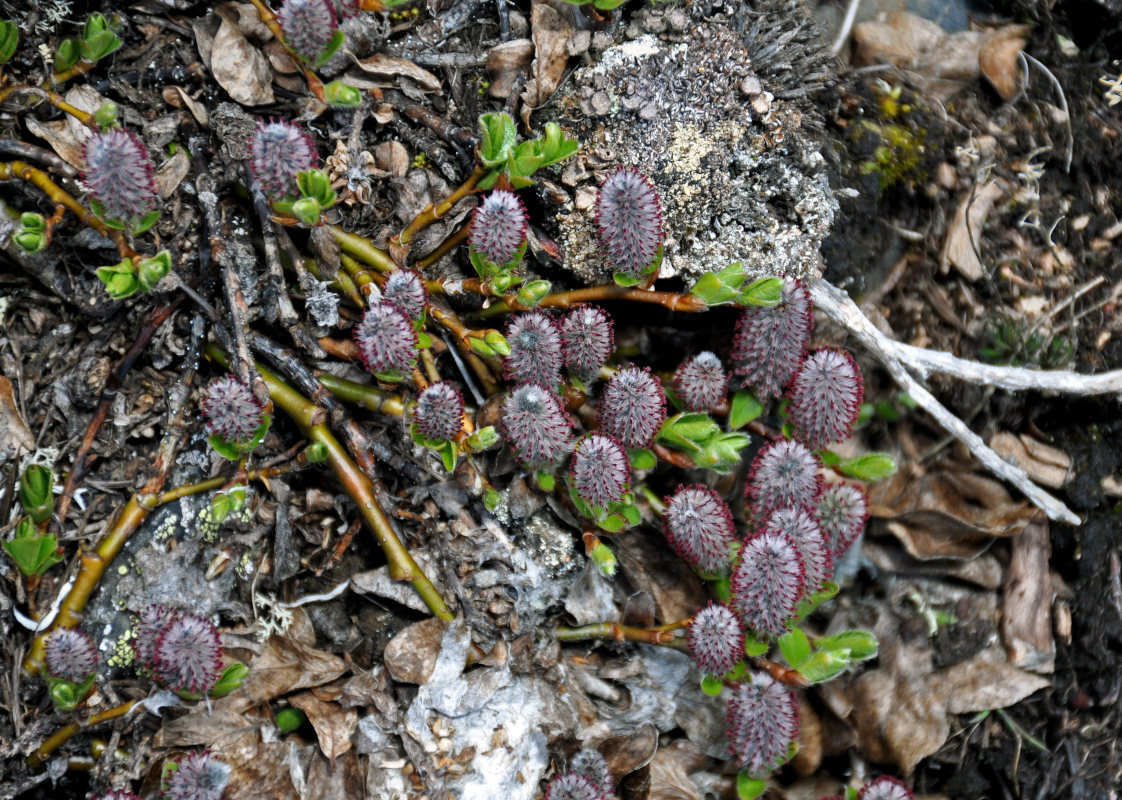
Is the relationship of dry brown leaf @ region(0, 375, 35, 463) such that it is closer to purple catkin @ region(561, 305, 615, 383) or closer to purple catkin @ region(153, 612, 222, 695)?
purple catkin @ region(153, 612, 222, 695)

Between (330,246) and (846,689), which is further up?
(330,246)

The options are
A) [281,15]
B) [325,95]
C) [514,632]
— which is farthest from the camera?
[514,632]

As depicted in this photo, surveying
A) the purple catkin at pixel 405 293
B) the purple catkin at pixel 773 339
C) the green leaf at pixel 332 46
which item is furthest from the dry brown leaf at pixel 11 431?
the purple catkin at pixel 773 339

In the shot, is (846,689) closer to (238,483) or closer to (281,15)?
(238,483)

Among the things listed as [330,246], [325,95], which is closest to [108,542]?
[330,246]

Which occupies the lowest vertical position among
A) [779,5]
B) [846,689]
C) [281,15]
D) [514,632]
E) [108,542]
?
[846,689]

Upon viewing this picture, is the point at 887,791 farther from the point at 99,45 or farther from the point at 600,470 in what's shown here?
the point at 99,45

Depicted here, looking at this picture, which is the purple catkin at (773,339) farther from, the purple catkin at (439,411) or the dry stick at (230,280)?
the dry stick at (230,280)

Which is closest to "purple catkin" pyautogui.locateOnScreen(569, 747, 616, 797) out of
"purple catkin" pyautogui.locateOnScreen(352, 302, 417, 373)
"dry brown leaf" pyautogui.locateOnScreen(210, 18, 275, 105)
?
"purple catkin" pyautogui.locateOnScreen(352, 302, 417, 373)
